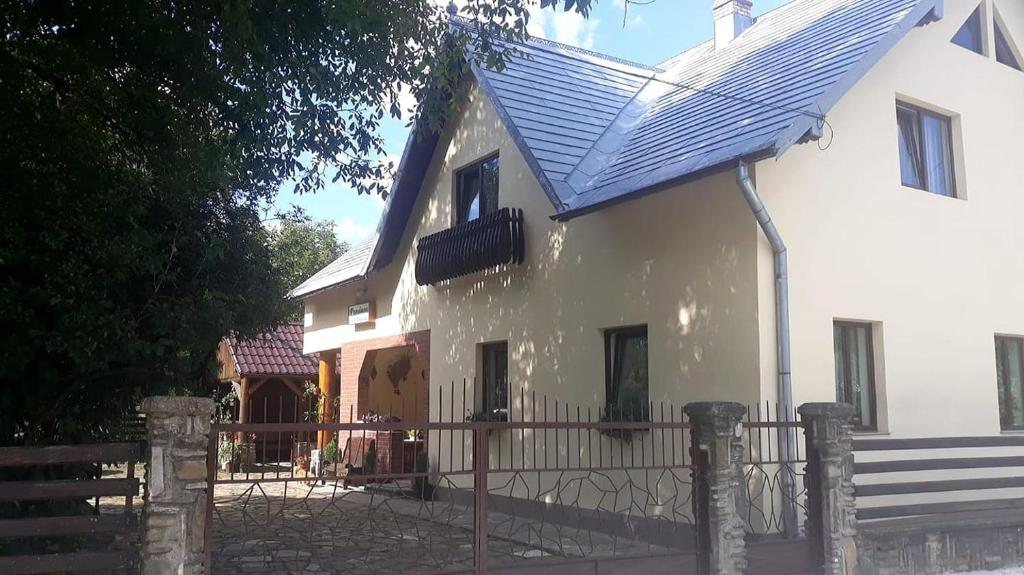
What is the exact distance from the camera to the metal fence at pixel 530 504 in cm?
575

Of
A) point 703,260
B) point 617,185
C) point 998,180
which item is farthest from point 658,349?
point 998,180

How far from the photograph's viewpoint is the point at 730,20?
1331 centimetres

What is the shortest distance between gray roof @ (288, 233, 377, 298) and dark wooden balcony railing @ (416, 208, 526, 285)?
1662mm

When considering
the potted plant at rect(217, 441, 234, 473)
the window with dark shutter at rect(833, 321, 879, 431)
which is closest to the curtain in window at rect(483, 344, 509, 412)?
the window with dark shutter at rect(833, 321, 879, 431)

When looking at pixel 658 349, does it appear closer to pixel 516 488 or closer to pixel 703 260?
pixel 703 260

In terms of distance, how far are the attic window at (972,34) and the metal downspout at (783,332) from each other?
4720mm

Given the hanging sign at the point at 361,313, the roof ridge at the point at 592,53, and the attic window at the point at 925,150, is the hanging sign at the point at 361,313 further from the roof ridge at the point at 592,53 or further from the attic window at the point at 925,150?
the attic window at the point at 925,150

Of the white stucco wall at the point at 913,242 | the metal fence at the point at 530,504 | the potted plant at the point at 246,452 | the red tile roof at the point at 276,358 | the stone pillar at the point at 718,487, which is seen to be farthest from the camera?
the red tile roof at the point at 276,358

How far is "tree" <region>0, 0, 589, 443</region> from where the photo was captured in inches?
248

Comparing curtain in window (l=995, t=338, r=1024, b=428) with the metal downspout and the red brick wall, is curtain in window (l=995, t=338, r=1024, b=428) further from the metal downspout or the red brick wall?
the red brick wall

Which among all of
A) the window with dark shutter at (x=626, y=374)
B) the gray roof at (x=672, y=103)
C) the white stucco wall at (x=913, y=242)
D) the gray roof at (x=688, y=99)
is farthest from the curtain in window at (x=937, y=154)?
the window with dark shutter at (x=626, y=374)

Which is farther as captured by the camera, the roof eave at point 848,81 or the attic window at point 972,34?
the attic window at point 972,34

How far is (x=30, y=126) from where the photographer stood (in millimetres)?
Result: 6277

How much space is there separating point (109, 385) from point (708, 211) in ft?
20.0
